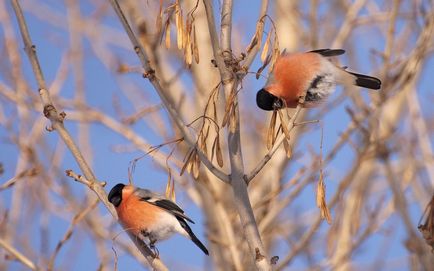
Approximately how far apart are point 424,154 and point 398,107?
59 centimetres

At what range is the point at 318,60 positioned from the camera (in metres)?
3.31

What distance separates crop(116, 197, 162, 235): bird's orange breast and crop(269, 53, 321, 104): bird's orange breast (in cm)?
96

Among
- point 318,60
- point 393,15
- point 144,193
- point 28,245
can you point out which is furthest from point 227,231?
point 28,245

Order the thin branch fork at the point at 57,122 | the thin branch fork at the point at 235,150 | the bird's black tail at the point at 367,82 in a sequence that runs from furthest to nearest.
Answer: the bird's black tail at the point at 367,82
the thin branch fork at the point at 57,122
the thin branch fork at the point at 235,150

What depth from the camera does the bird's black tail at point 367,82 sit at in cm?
330

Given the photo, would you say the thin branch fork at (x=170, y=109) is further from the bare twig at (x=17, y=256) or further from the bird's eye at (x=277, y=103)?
the bare twig at (x=17, y=256)

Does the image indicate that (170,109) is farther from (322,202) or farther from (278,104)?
(278,104)

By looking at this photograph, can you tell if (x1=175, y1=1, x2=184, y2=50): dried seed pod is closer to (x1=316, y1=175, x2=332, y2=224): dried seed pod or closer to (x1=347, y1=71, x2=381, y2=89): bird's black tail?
(x1=316, y1=175, x2=332, y2=224): dried seed pod

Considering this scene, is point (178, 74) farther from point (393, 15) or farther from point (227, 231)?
point (393, 15)

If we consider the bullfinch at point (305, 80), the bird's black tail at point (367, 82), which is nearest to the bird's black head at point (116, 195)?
the bullfinch at point (305, 80)

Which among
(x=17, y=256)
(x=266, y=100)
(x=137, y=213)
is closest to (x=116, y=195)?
(x=137, y=213)

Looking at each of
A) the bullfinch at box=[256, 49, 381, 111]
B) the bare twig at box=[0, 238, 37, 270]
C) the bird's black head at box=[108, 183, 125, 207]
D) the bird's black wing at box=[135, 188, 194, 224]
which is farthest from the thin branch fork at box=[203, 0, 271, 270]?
the bird's black head at box=[108, 183, 125, 207]

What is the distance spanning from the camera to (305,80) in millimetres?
3156

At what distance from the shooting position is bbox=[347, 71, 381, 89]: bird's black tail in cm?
330
